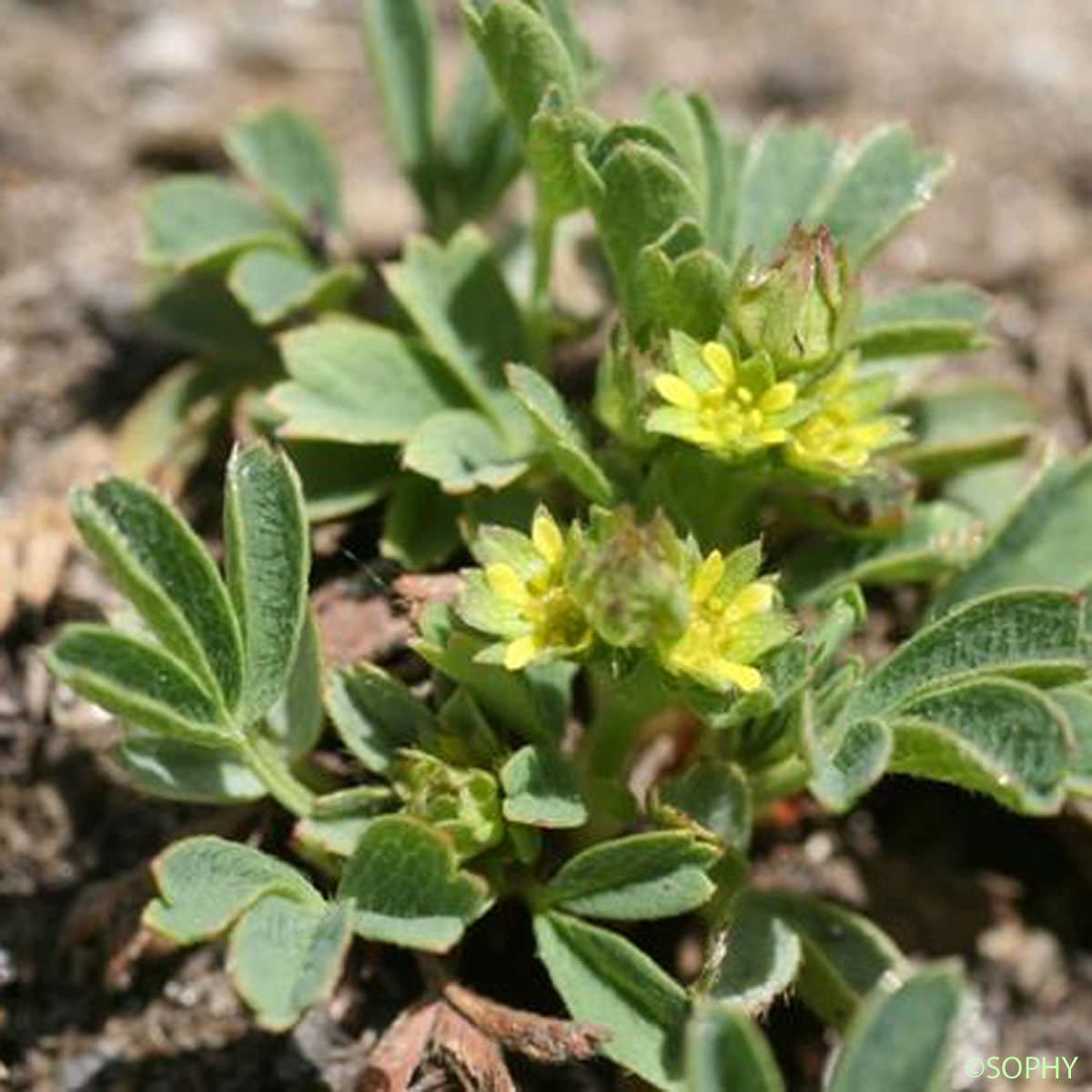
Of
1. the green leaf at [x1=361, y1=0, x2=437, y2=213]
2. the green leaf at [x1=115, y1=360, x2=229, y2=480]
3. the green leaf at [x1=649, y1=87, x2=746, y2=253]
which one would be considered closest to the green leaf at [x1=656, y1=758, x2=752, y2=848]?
the green leaf at [x1=649, y1=87, x2=746, y2=253]

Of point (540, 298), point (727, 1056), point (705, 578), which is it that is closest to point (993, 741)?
point (705, 578)

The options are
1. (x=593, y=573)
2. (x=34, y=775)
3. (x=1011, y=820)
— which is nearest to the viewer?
(x=593, y=573)

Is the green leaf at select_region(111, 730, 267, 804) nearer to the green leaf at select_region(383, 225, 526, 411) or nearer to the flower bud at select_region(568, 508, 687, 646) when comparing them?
the flower bud at select_region(568, 508, 687, 646)

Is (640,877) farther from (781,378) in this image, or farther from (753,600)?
(781,378)

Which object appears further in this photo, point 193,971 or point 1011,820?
point 1011,820

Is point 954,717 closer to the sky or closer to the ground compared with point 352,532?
closer to the sky

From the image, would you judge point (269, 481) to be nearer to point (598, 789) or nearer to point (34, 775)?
point (598, 789)

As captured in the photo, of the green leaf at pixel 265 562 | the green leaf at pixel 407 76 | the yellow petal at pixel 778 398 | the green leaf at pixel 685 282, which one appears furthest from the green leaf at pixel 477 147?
the green leaf at pixel 265 562

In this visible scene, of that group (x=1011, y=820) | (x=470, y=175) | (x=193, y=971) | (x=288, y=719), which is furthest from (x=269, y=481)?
(x=1011, y=820)
